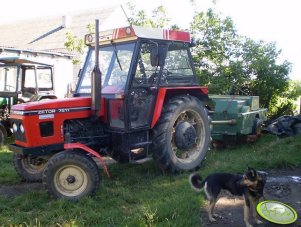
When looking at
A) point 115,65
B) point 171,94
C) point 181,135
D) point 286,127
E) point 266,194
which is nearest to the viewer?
point 266,194

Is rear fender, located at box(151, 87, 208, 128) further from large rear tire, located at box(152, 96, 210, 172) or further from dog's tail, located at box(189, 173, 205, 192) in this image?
dog's tail, located at box(189, 173, 205, 192)

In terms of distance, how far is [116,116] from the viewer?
18.0 feet

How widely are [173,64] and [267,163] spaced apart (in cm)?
227

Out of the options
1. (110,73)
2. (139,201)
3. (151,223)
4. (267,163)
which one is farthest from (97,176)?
(267,163)

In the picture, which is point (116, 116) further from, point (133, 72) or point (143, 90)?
point (133, 72)

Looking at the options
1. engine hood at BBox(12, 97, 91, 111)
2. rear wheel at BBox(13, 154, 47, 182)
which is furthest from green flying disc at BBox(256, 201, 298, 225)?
rear wheel at BBox(13, 154, 47, 182)

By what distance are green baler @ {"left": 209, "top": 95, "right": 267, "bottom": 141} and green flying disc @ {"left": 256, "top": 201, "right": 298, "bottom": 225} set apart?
3.65 metres

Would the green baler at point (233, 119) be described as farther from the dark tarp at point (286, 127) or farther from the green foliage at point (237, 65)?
the green foliage at point (237, 65)

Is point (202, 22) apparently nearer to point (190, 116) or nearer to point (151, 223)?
point (190, 116)

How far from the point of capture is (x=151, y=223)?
4004 millimetres

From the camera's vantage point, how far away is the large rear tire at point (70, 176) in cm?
474

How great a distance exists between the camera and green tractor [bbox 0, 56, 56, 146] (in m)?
9.81

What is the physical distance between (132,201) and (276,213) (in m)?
1.79

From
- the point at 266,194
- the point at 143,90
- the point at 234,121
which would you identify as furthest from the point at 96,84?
the point at 234,121
